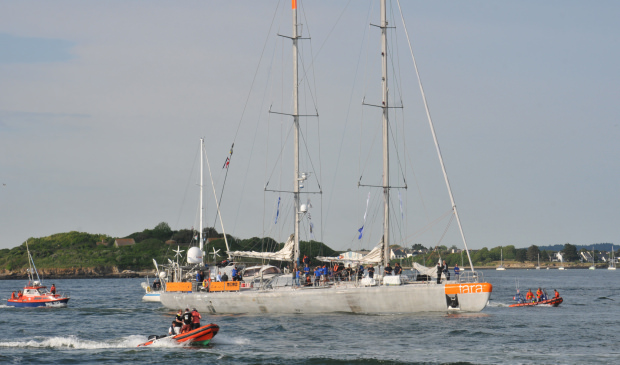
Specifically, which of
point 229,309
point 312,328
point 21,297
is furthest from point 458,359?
point 21,297

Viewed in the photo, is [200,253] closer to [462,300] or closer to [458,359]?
[462,300]

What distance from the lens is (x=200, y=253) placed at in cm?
6188

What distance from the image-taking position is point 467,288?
4541 cm

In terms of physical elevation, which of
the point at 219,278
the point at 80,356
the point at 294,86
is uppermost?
the point at 294,86

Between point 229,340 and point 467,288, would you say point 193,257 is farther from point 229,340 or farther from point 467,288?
point 467,288

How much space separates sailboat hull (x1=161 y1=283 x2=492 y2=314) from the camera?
45.6 meters

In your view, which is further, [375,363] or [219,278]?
[219,278]

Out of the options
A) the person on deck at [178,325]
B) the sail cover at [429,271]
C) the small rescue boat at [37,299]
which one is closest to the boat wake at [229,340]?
the person on deck at [178,325]

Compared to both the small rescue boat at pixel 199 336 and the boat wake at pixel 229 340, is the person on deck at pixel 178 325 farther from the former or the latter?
the boat wake at pixel 229 340

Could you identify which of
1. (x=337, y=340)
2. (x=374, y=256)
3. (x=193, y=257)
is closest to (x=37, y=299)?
(x=193, y=257)

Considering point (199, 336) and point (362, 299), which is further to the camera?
point (362, 299)

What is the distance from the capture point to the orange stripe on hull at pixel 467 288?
45.2 m

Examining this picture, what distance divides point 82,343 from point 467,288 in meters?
23.7

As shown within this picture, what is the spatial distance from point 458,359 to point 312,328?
12.3 m
